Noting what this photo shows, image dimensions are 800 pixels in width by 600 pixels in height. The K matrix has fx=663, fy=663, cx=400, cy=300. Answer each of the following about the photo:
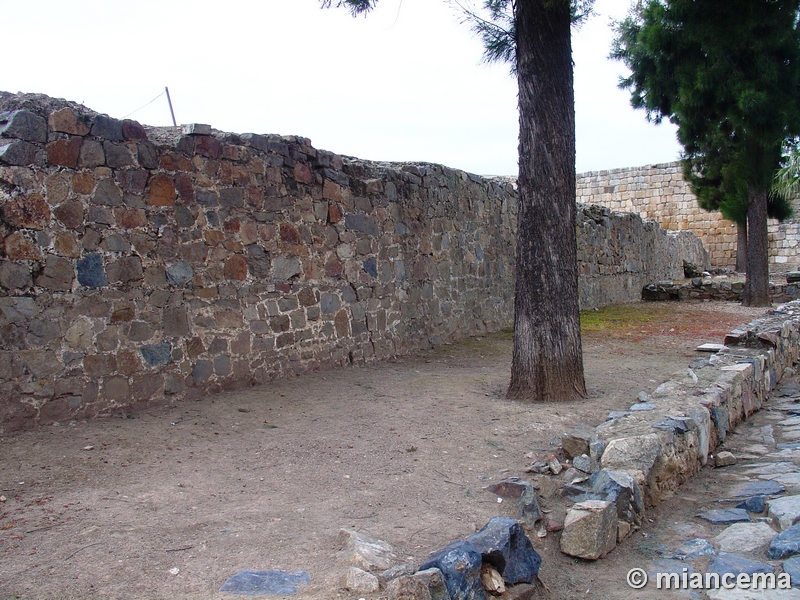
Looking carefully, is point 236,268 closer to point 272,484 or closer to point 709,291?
point 272,484

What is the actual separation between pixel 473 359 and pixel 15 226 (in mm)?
4913

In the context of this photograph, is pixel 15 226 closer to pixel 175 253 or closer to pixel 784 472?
pixel 175 253

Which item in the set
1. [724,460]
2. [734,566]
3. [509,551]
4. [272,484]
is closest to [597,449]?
[734,566]

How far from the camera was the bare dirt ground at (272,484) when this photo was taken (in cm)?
255

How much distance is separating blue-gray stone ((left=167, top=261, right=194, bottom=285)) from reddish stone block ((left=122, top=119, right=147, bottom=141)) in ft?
3.10

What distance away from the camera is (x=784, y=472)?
394 cm

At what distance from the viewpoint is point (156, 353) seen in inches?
189

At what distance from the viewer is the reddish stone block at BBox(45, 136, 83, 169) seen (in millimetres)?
4223

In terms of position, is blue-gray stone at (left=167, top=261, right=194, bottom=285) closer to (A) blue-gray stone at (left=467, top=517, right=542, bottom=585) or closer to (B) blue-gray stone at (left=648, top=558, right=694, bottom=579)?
(A) blue-gray stone at (left=467, top=517, right=542, bottom=585)

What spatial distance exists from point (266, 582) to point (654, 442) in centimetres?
226

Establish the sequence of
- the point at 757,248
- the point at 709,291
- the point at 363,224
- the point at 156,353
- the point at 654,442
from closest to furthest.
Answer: the point at 654,442 < the point at 156,353 < the point at 363,224 < the point at 757,248 < the point at 709,291

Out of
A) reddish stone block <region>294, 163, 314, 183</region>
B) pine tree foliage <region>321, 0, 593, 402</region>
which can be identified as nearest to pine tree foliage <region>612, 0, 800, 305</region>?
pine tree foliage <region>321, 0, 593, 402</region>

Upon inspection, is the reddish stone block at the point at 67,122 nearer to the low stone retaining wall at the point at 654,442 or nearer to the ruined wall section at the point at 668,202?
the low stone retaining wall at the point at 654,442

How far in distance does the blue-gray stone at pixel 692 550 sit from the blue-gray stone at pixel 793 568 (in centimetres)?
32
